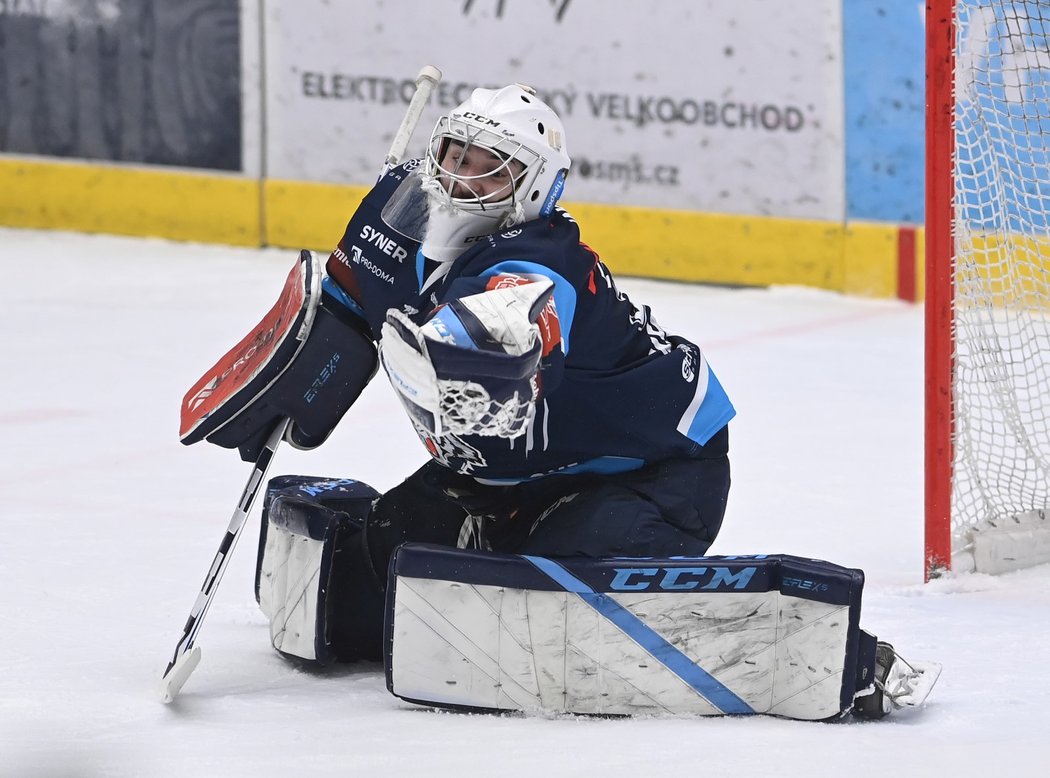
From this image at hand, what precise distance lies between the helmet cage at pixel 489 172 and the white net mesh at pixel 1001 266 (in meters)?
1.14

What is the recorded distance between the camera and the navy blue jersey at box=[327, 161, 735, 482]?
8.95 feet

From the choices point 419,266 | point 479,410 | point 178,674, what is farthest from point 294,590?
point 479,410

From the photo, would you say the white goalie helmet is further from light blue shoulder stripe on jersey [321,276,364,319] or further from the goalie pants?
the goalie pants

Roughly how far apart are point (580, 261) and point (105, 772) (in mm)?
987

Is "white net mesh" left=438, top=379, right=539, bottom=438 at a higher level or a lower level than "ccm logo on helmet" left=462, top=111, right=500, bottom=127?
lower

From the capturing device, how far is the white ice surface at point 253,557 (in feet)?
8.08

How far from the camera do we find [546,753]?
245cm

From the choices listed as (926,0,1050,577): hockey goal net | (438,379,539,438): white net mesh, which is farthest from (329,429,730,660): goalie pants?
(926,0,1050,577): hockey goal net

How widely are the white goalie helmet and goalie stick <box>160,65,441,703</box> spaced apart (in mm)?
256

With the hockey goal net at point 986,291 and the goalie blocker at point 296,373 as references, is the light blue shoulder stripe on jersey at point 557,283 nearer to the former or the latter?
the goalie blocker at point 296,373

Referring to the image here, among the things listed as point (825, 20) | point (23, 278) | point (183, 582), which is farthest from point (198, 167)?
point (183, 582)

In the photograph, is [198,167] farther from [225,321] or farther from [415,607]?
[415,607]

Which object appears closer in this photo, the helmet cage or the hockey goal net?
the helmet cage

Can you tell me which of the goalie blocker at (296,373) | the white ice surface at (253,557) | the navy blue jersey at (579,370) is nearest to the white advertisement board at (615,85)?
the white ice surface at (253,557)
